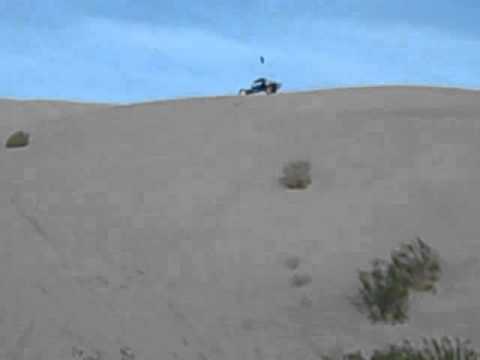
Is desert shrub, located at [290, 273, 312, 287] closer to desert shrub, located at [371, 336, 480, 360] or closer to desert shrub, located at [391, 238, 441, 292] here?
desert shrub, located at [391, 238, 441, 292]

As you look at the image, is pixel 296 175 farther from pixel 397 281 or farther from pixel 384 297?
pixel 384 297

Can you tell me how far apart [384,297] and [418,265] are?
936 millimetres

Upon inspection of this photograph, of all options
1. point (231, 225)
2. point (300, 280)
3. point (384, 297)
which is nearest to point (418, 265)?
point (384, 297)

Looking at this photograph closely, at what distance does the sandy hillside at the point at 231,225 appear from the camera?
39.5 feet

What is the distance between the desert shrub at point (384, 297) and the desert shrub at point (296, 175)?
437cm

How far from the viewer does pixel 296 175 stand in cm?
1716

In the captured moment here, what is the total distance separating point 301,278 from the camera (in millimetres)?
13445

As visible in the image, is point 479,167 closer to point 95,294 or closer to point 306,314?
point 306,314

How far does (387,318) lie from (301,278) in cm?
171

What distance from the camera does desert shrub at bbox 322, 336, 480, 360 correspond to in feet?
A: 32.2

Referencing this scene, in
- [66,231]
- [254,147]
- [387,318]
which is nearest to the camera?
[387,318]

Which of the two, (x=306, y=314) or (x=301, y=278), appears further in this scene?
(x=301, y=278)

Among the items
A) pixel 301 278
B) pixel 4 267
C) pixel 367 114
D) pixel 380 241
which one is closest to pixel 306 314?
pixel 301 278

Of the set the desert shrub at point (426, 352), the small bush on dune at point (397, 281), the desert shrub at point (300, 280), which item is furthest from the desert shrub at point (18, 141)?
the desert shrub at point (426, 352)
